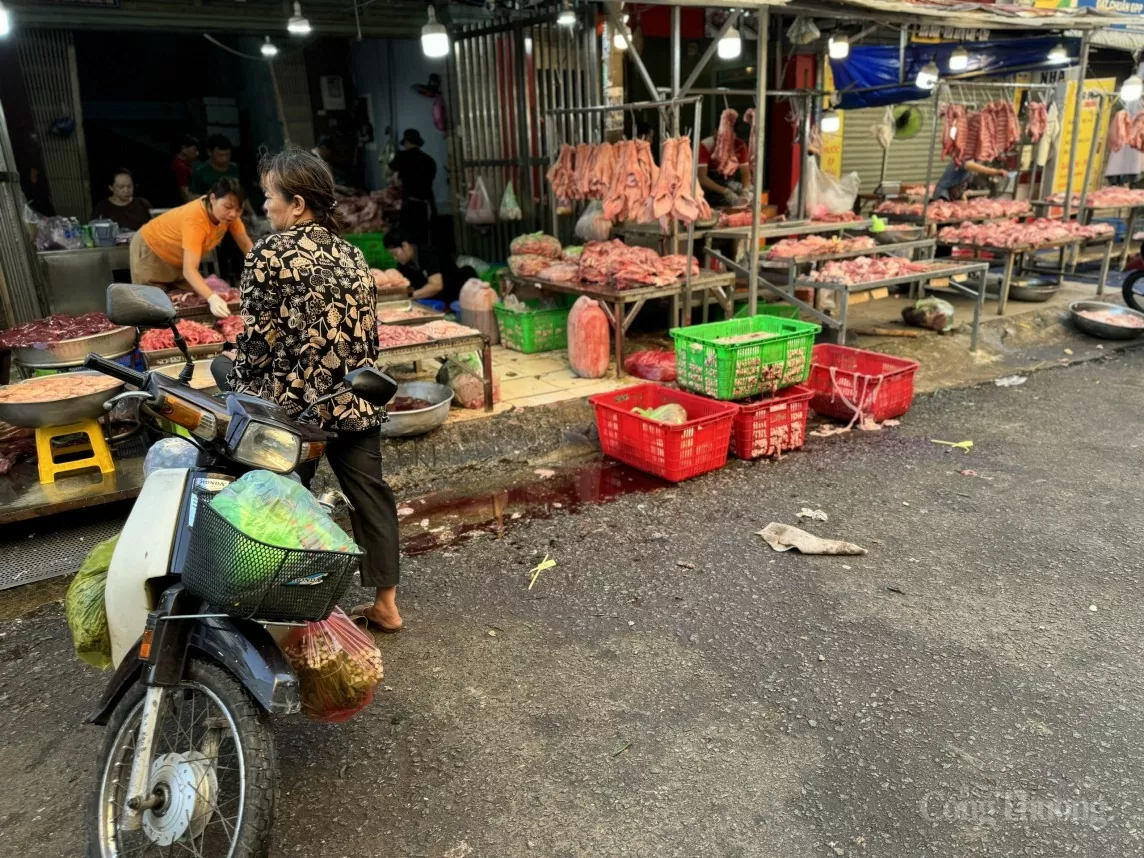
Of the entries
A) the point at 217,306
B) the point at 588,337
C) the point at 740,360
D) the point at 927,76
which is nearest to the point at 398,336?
the point at 217,306

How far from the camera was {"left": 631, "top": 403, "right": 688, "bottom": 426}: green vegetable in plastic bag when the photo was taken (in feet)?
20.6

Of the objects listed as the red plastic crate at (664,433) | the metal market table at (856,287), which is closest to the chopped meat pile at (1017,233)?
the metal market table at (856,287)

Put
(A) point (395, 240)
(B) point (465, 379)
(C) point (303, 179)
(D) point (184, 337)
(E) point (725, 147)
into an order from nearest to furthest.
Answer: (C) point (303, 179), (D) point (184, 337), (B) point (465, 379), (A) point (395, 240), (E) point (725, 147)

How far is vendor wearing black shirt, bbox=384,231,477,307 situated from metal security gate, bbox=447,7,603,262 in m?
1.41

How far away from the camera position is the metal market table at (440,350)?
20.7 feet

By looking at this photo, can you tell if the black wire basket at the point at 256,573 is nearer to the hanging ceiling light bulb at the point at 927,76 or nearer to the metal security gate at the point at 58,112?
the hanging ceiling light bulb at the point at 927,76

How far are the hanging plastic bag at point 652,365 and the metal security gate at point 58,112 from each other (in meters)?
9.47

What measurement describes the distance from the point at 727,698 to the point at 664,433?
8.58 ft

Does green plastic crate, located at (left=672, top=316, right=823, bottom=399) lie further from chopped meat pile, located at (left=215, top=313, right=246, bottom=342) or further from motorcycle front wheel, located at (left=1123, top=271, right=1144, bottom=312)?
motorcycle front wheel, located at (left=1123, top=271, right=1144, bottom=312)

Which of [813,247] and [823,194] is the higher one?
[823,194]

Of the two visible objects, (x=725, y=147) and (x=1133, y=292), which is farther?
(x=1133, y=292)

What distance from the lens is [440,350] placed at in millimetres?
6516

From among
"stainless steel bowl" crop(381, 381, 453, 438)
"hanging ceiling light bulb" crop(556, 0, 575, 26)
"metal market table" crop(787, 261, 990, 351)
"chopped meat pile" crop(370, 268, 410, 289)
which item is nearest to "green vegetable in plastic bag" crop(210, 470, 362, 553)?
"stainless steel bowl" crop(381, 381, 453, 438)

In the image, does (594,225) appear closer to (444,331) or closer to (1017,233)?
(444,331)
